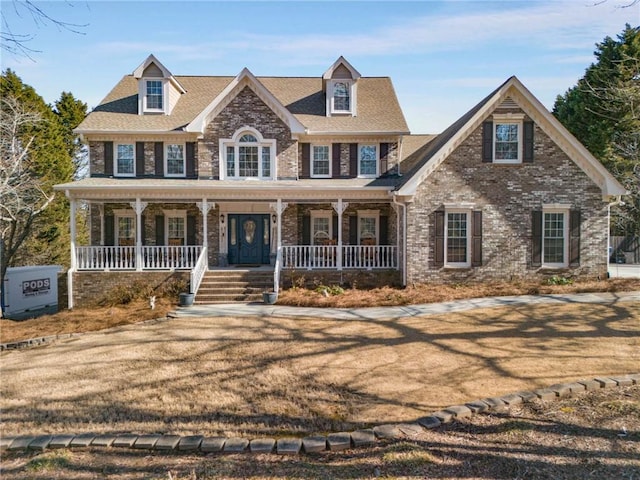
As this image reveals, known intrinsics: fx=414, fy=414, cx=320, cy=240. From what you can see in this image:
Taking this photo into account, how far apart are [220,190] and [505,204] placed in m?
11.0

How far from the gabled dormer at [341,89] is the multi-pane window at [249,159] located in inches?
149

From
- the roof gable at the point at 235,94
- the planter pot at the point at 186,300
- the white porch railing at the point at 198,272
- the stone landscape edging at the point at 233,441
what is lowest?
the stone landscape edging at the point at 233,441

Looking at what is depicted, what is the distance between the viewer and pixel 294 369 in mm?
7883

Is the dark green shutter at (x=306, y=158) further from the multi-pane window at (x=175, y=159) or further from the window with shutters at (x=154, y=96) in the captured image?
the window with shutters at (x=154, y=96)

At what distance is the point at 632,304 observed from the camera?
12.3 m

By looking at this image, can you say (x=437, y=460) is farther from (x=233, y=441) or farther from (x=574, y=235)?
(x=574, y=235)

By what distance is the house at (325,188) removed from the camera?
15539 mm

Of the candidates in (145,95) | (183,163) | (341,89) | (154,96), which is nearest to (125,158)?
(183,163)

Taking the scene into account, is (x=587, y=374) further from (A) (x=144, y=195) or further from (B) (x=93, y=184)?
(B) (x=93, y=184)

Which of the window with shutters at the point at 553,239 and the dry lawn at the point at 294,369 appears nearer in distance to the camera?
the dry lawn at the point at 294,369

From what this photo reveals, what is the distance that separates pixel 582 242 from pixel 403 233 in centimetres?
672

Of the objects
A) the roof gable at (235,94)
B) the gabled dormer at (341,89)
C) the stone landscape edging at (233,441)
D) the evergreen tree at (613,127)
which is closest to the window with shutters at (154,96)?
the roof gable at (235,94)

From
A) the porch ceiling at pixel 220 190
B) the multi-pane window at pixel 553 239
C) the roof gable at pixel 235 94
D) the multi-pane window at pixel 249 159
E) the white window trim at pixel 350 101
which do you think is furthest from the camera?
the white window trim at pixel 350 101

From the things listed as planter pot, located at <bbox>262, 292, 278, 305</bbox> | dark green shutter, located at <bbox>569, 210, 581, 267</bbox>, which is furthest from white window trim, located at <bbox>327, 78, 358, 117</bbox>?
dark green shutter, located at <bbox>569, 210, 581, 267</bbox>
